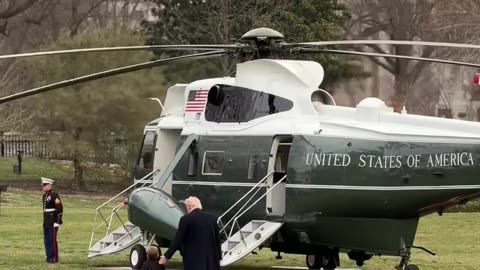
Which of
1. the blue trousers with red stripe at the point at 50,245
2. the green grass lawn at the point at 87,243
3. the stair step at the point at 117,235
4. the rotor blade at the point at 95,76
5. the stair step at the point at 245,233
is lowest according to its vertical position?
the green grass lawn at the point at 87,243

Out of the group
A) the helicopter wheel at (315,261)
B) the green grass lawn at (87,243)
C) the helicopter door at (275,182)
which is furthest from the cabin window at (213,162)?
the green grass lawn at (87,243)

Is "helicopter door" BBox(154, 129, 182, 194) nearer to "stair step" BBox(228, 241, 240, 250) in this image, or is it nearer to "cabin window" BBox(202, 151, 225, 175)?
"cabin window" BBox(202, 151, 225, 175)

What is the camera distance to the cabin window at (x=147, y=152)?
738 inches

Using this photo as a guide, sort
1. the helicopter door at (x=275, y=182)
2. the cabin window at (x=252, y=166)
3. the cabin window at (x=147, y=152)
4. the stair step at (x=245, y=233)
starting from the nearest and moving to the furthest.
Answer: the stair step at (x=245, y=233)
the helicopter door at (x=275, y=182)
the cabin window at (x=252, y=166)
the cabin window at (x=147, y=152)

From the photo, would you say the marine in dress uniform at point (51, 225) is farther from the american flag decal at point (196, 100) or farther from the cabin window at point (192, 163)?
the american flag decal at point (196, 100)

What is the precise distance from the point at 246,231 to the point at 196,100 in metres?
2.84

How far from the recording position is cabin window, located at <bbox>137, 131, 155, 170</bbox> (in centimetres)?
1873

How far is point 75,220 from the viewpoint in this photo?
102 ft

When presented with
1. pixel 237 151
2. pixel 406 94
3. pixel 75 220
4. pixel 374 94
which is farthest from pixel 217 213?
pixel 374 94

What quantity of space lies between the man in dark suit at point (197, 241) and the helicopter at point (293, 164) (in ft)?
10.0

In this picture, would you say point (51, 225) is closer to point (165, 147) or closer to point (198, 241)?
point (165, 147)

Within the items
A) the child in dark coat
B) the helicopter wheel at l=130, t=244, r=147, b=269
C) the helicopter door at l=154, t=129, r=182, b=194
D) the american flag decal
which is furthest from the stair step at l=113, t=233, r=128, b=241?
the child in dark coat

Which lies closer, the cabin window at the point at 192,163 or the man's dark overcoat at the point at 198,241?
the man's dark overcoat at the point at 198,241

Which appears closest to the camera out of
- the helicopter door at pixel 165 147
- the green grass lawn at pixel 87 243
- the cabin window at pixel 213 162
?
the cabin window at pixel 213 162
